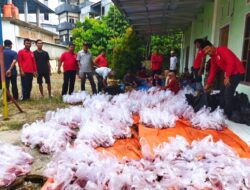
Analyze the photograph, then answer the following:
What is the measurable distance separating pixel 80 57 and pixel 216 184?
5.89 meters

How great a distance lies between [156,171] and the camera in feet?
8.05

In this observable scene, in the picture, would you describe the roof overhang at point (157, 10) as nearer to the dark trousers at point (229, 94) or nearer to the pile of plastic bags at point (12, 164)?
the dark trousers at point (229, 94)

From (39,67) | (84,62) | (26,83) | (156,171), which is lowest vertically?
(156,171)

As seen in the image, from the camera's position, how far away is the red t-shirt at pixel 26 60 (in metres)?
6.77

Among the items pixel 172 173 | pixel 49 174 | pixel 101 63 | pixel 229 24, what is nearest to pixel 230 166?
pixel 172 173

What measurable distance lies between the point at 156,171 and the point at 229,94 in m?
2.43

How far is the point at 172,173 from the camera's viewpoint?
239cm

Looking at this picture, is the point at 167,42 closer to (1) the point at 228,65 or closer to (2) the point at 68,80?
(2) the point at 68,80

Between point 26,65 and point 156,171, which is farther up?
point 26,65

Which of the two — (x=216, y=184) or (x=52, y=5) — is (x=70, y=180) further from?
(x=52, y=5)

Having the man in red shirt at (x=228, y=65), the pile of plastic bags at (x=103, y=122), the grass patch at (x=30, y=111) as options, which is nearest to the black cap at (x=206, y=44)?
the man in red shirt at (x=228, y=65)

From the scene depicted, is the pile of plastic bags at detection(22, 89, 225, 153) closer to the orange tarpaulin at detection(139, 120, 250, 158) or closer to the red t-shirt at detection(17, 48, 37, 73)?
the orange tarpaulin at detection(139, 120, 250, 158)

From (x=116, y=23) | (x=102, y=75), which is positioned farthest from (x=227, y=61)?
(x=116, y=23)

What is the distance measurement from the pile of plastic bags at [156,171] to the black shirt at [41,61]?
15.8ft
